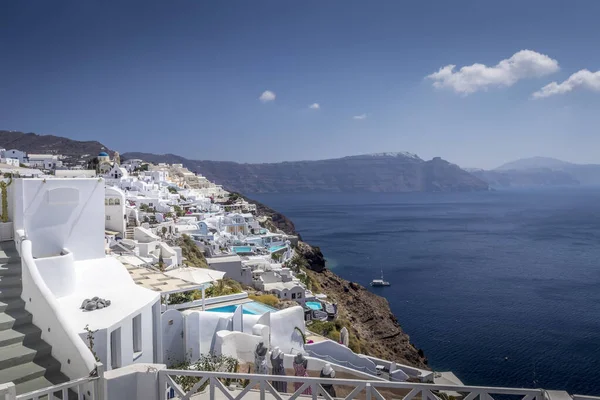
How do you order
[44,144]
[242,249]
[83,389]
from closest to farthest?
[83,389]
[242,249]
[44,144]

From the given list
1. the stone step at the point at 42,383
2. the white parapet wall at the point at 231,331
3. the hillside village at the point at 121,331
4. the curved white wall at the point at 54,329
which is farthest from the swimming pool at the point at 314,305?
the stone step at the point at 42,383

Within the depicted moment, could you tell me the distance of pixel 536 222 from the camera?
308 ft

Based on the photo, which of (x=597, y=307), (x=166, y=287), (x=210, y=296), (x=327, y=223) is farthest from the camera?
(x=327, y=223)

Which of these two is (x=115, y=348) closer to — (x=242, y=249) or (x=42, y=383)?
(x=42, y=383)

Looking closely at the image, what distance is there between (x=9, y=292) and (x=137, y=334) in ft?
6.89

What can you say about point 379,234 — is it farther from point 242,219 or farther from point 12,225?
point 12,225

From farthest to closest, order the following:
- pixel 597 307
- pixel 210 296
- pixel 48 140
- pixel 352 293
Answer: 1. pixel 48 140
2. pixel 352 293
3. pixel 597 307
4. pixel 210 296

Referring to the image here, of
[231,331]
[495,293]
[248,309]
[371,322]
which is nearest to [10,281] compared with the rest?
[231,331]

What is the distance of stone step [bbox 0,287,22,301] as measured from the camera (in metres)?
5.88

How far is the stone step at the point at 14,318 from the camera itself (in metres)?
5.28

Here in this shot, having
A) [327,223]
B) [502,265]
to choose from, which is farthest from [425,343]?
[327,223]

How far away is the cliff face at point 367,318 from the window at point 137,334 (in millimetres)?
15767

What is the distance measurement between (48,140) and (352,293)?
415 feet

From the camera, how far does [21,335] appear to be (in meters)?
5.13
